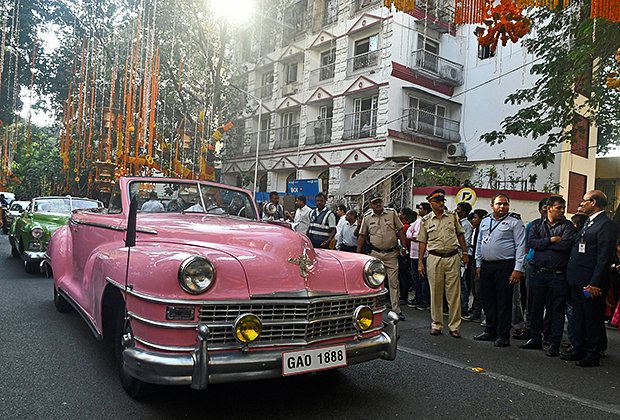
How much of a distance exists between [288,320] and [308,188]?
52.3 feet

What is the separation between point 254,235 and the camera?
12.1ft

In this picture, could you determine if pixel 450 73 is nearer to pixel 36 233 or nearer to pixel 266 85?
pixel 266 85

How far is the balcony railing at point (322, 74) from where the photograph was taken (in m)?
22.5

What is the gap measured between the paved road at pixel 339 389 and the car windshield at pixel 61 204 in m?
5.00

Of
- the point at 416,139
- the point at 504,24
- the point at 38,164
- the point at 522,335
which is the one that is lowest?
the point at 522,335

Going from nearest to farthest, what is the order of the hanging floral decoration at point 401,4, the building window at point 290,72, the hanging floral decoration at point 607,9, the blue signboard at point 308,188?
the hanging floral decoration at point 607,9, the hanging floral decoration at point 401,4, the blue signboard at point 308,188, the building window at point 290,72

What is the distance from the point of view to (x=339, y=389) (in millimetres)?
3717

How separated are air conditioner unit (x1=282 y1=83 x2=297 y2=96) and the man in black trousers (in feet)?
68.2

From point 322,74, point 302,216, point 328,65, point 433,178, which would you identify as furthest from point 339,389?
point 322,74

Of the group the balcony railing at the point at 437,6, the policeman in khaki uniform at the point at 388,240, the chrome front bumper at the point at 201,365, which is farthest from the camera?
the balcony railing at the point at 437,6

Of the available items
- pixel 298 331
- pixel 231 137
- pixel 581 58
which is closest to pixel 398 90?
pixel 231 137

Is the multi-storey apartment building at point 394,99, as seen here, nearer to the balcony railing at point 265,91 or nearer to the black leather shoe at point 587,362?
the balcony railing at point 265,91

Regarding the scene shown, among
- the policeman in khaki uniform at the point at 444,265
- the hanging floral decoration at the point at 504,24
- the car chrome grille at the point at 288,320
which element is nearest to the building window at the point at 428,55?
the policeman in khaki uniform at the point at 444,265

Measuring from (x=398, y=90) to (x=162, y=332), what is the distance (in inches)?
728
